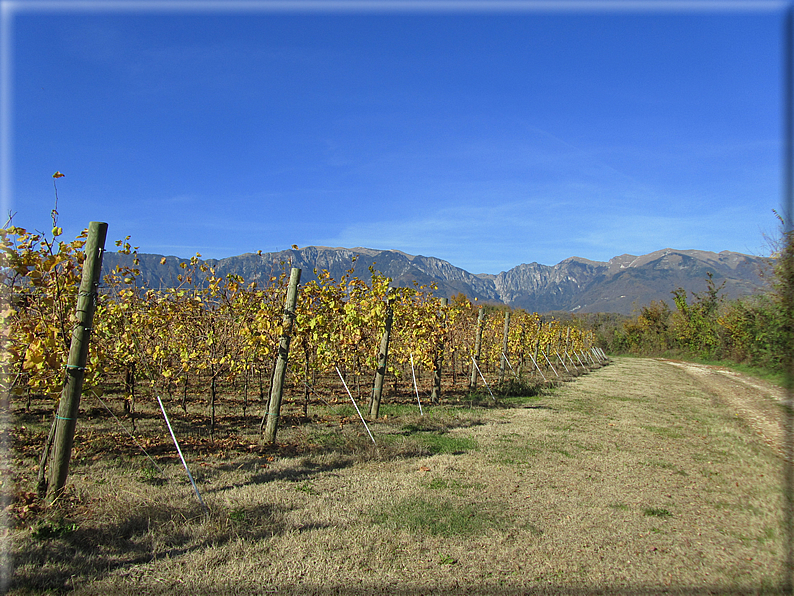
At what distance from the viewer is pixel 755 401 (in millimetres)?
13867

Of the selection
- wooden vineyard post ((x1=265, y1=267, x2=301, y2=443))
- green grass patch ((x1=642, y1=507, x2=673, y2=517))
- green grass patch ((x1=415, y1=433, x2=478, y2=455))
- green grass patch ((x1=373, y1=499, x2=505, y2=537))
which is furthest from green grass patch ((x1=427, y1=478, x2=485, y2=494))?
wooden vineyard post ((x1=265, y1=267, x2=301, y2=443))

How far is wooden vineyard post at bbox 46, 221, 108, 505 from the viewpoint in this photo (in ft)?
12.6

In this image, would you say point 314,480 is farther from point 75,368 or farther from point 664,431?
point 664,431

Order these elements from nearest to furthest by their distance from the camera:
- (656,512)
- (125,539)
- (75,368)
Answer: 1. (125,539)
2. (75,368)
3. (656,512)

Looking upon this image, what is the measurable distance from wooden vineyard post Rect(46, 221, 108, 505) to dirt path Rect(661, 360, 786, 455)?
9926mm

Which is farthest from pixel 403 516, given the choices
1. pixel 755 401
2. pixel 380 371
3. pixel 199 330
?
pixel 755 401

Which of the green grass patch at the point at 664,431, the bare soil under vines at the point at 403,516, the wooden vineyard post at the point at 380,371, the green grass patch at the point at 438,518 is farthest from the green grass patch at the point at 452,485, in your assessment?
the green grass patch at the point at 664,431

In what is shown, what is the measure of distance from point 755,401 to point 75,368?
57.1ft

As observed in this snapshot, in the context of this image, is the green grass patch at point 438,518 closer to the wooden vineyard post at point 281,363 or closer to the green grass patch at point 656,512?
the green grass patch at point 656,512

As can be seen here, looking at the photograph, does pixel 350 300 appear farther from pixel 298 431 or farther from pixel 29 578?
pixel 29 578

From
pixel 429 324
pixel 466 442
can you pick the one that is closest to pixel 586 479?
pixel 466 442

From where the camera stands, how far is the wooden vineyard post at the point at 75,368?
3.86m

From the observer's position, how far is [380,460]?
6117 millimetres

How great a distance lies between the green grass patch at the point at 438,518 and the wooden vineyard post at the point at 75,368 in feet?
9.16
